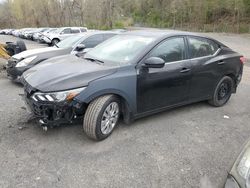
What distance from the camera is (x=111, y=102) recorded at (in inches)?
149

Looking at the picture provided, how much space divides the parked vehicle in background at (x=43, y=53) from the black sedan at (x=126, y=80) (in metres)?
1.72

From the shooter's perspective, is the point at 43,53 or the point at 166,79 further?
the point at 43,53

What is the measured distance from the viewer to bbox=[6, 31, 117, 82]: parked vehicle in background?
21.5ft

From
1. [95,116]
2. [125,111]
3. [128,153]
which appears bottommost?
[128,153]

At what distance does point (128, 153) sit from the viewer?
3.55 m

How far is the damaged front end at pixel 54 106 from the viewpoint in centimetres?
347

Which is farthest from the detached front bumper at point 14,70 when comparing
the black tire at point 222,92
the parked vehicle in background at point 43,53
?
the black tire at point 222,92

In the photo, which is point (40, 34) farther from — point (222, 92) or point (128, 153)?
point (128, 153)

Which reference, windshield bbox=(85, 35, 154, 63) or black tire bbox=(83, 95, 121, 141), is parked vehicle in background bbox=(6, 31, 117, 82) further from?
black tire bbox=(83, 95, 121, 141)

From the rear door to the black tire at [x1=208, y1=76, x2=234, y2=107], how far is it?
19cm

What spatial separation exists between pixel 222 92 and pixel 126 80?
2.55 meters

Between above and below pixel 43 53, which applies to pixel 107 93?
below

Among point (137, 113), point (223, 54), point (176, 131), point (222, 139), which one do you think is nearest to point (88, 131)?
point (137, 113)

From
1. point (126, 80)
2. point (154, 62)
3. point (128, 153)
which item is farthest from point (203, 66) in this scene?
point (128, 153)
